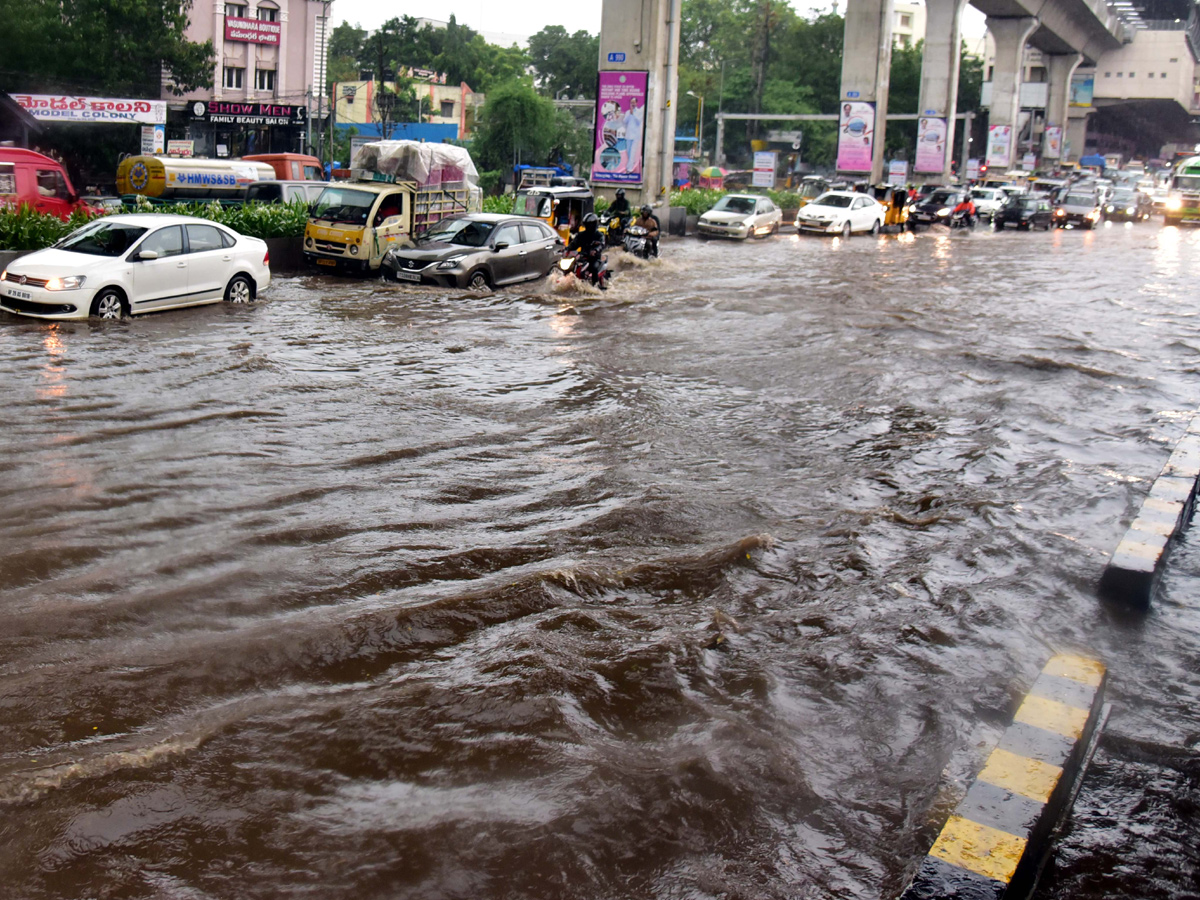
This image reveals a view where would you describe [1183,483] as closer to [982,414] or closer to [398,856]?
[982,414]

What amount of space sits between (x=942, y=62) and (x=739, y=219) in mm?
23298

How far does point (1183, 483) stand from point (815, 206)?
89.9ft

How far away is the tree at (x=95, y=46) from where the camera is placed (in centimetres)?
3444

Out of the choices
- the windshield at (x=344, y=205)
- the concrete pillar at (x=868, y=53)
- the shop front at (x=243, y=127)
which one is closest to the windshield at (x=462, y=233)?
the windshield at (x=344, y=205)

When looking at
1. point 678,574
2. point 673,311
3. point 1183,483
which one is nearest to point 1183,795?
point 678,574

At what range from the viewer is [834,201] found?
34844 mm

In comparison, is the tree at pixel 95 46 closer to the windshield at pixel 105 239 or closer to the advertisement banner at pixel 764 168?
the advertisement banner at pixel 764 168

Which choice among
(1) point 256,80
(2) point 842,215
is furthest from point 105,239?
(1) point 256,80

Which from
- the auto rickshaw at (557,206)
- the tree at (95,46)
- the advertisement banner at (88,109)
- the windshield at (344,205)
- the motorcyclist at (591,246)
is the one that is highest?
the tree at (95,46)

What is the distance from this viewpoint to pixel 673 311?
1738 centimetres

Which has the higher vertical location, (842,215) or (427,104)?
(427,104)

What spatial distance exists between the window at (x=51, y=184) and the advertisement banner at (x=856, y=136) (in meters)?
30.2

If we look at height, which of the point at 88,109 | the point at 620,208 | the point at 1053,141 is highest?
the point at 1053,141

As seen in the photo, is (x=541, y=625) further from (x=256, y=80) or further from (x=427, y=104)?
(x=427, y=104)
